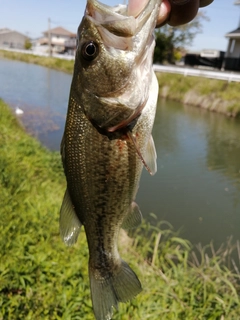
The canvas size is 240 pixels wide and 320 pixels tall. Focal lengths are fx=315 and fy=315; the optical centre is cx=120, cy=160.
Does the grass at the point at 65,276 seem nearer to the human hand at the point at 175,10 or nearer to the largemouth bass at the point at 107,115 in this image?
the largemouth bass at the point at 107,115

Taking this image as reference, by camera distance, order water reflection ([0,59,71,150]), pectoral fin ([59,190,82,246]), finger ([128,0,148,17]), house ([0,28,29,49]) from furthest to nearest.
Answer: house ([0,28,29,49])
water reflection ([0,59,71,150])
pectoral fin ([59,190,82,246])
finger ([128,0,148,17])

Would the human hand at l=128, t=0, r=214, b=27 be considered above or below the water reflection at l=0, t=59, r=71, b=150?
above

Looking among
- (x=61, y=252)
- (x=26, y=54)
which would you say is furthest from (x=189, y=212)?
(x=26, y=54)

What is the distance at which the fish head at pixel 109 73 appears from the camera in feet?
4.96

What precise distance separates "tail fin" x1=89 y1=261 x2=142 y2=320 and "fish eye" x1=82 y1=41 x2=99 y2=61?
116cm

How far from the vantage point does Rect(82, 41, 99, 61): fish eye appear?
153 centimetres

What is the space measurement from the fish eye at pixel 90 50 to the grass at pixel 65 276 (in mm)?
2456

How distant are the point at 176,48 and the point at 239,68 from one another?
10.5 metres

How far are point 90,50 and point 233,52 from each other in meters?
29.7

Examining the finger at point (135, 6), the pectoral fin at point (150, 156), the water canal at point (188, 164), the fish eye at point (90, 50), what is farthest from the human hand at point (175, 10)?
the water canal at point (188, 164)

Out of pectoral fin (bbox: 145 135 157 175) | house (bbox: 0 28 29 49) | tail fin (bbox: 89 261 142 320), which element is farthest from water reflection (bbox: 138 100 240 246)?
house (bbox: 0 28 29 49)

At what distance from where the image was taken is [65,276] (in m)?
3.42

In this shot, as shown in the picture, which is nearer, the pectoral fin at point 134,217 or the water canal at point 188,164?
the pectoral fin at point 134,217

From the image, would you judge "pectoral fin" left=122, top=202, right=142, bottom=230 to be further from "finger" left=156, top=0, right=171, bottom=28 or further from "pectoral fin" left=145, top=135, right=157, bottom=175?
"finger" left=156, top=0, right=171, bottom=28
